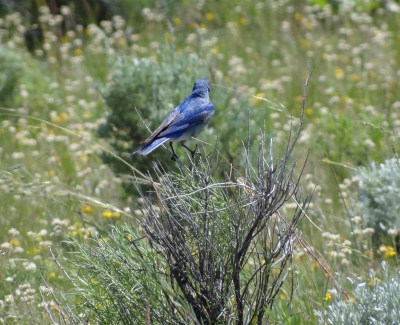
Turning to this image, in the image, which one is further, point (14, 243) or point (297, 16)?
point (297, 16)

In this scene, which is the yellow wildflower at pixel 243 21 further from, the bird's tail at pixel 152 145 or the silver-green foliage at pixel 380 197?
the bird's tail at pixel 152 145

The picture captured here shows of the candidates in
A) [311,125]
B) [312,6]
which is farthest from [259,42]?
[311,125]

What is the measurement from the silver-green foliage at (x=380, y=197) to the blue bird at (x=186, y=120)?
46.5 inches

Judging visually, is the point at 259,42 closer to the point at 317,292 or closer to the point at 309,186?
the point at 309,186

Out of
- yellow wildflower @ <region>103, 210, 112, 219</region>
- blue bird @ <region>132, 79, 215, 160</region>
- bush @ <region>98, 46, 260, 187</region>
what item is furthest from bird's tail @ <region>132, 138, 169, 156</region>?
bush @ <region>98, 46, 260, 187</region>

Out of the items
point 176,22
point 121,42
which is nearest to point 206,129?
point 121,42

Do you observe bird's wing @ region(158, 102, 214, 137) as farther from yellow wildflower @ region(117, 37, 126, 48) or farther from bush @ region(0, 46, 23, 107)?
yellow wildflower @ region(117, 37, 126, 48)

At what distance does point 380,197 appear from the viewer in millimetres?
5199

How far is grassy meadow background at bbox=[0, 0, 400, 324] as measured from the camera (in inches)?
163

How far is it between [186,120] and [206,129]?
1.87 m

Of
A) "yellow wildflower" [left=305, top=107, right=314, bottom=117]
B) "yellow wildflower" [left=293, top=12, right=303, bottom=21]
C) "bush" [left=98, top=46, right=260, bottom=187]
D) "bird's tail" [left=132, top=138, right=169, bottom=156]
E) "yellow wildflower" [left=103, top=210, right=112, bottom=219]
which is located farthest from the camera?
"yellow wildflower" [left=293, top=12, right=303, bottom=21]

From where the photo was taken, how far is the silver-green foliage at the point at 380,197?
16.8 feet

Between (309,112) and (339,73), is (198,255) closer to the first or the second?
(309,112)

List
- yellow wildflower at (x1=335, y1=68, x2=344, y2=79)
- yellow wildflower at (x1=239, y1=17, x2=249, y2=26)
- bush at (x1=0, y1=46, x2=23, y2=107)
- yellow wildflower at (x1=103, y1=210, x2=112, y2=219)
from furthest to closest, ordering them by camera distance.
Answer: yellow wildflower at (x1=239, y1=17, x2=249, y2=26) → yellow wildflower at (x1=335, y1=68, x2=344, y2=79) → bush at (x1=0, y1=46, x2=23, y2=107) → yellow wildflower at (x1=103, y1=210, x2=112, y2=219)
